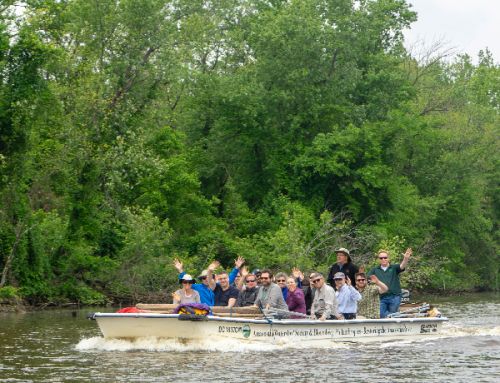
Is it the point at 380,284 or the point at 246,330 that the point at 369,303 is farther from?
the point at 246,330

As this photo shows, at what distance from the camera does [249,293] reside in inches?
891

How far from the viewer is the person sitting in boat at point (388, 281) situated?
22.7 metres

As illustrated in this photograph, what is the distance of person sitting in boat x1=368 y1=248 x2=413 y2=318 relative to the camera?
22688 mm

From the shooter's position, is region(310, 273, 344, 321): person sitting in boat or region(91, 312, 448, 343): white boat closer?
region(91, 312, 448, 343): white boat

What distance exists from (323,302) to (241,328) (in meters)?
1.99

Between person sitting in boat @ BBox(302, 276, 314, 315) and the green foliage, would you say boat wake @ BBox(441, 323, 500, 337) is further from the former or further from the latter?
the green foliage

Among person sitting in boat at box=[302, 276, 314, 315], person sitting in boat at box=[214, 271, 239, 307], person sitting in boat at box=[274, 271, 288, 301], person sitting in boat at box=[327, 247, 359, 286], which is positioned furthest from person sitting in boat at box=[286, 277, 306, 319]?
person sitting in boat at box=[214, 271, 239, 307]

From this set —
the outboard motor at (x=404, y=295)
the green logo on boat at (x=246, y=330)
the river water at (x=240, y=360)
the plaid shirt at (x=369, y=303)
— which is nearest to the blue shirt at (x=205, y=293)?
the green logo on boat at (x=246, y=330)

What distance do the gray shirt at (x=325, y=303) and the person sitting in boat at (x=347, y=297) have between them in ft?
1.03

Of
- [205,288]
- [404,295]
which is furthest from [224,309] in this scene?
[404,295]

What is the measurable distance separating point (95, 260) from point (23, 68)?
24.6 feet

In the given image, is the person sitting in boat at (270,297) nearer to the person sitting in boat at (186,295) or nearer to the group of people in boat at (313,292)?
the group of people in boat at (313,292)

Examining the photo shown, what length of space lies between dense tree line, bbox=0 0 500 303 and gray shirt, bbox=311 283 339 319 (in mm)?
13476

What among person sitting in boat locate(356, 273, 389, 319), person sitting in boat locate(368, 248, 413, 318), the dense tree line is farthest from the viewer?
the dense tree line
